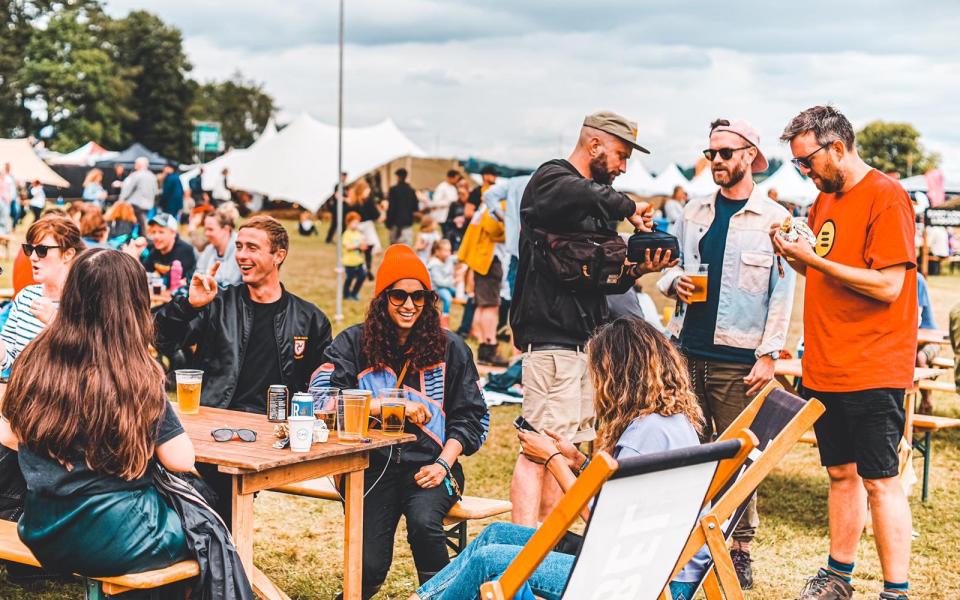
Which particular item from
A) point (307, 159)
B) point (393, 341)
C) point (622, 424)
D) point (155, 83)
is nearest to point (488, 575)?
point (622, 424)

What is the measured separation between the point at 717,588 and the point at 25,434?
213 cm

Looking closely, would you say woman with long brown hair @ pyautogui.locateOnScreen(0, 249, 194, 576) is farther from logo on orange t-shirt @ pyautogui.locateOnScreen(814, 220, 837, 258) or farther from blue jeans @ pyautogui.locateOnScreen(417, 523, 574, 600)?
logo on orange t-shirt @ pyautogui.locateOnScreen(814, 220, 837, 258)

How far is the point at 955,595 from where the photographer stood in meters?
4.61

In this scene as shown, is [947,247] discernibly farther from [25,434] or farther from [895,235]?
[25,434]

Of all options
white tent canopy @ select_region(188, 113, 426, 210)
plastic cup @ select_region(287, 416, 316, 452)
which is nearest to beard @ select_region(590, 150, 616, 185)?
plastic cup @ select_region(287, 416, 316, 452)

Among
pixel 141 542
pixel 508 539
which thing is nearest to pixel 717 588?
pixel 508 539

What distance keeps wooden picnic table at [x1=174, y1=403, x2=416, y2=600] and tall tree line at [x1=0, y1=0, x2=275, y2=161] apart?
222ft

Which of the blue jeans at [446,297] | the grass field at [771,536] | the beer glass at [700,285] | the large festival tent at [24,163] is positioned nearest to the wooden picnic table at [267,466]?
the grass field at [771,536]

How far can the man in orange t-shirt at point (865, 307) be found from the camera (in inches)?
151

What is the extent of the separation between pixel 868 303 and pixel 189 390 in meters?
2.63

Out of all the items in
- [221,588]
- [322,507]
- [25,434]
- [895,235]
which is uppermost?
[895,235]

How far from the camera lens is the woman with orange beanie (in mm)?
3994

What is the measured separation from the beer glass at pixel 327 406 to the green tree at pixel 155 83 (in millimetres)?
73416

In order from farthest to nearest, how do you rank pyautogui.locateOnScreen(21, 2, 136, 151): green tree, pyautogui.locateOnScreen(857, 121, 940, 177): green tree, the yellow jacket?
1. pyautogui.locateOnScreen(857, 121, 940, 177): green tree
2. pyautogui.locateOnScreen(21, 2, 136, 151): green tree
3. the yellow jacket
